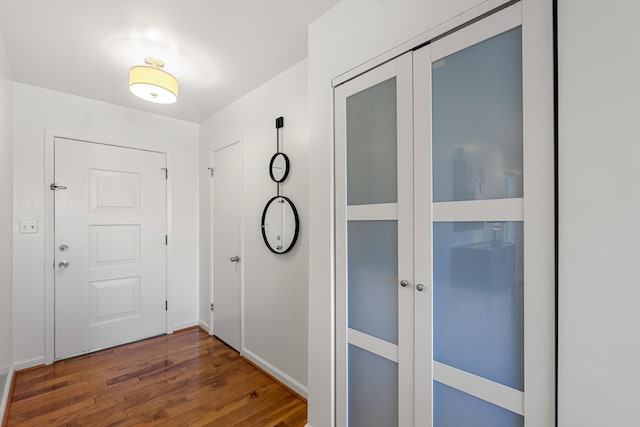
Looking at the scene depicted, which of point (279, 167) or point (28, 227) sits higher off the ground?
point (279, 167)

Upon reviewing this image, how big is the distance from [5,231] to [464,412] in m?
2.94

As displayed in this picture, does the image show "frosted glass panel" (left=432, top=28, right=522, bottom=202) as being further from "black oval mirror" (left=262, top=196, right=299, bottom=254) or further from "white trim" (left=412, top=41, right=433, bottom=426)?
"black oval mirror" (left=262, top=196, right=299, bottom=254)

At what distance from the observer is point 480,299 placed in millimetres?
1079

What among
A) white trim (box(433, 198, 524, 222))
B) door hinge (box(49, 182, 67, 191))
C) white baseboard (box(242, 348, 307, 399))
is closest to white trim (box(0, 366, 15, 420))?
door hinge (box(49, 182, 67, 191))

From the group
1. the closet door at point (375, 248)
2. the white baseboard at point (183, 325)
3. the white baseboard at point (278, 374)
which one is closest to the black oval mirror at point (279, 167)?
the closet door at point (375, 248)

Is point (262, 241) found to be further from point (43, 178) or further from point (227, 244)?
point (43, 178)

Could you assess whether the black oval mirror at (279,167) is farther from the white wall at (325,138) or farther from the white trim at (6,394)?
the white trim at (6,394)

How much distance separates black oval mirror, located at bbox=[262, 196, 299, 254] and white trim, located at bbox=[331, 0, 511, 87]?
1.00 meters

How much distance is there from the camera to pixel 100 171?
2891 mm

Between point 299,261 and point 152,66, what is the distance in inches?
68.6

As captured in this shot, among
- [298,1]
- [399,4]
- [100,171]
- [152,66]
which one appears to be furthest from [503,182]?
[100,171]

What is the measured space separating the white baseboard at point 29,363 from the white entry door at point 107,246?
0.36 ft
